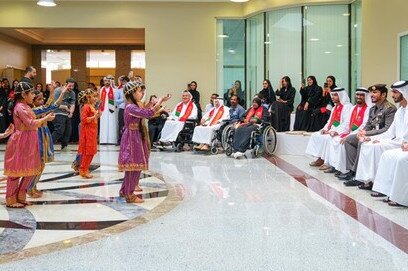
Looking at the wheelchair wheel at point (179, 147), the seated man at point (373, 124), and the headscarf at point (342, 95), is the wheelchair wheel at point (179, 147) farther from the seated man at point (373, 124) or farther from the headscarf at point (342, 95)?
the seated man at point (373, 124)

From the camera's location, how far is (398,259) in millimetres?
3410

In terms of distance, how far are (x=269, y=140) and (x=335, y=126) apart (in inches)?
83.9

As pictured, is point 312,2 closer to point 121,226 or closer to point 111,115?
point 111,115

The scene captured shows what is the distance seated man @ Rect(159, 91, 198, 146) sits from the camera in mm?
10836

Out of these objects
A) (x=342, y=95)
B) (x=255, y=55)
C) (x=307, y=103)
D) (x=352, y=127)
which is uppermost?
(x=255, y=55)

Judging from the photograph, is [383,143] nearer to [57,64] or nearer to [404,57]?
[404,57]

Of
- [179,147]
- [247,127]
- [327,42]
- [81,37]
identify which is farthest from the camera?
[81,37]

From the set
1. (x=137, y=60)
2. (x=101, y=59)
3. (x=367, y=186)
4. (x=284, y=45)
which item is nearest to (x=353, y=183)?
(x=367, y=186)

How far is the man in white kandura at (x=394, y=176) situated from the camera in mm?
5074

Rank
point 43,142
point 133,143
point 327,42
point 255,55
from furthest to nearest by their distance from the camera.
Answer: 1. point 255,55
2. point 327,42
3. point 43,142
4. point 133,143

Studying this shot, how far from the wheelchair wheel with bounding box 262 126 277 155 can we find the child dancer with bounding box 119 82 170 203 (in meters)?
4.75

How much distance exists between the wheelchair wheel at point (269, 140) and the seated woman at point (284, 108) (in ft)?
3.34

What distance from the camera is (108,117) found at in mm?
12633

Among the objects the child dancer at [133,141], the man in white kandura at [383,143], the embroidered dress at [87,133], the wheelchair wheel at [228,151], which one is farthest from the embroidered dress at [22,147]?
the wheelchair wheel at [228,151]
